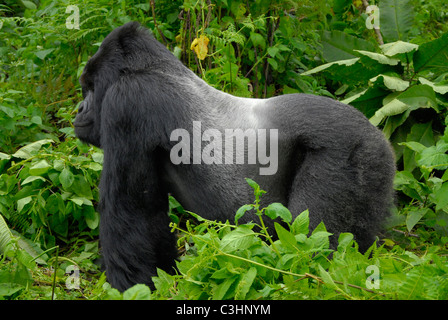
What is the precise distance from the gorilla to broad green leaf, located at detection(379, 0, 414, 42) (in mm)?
2052

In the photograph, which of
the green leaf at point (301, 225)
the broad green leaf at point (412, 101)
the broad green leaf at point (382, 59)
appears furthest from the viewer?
the broad green leaf at point (382, 59)

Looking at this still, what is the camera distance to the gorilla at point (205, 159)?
242 centimetres

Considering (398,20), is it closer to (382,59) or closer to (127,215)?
(382,59)

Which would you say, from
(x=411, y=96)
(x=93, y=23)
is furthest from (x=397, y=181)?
(x=93, y=23)

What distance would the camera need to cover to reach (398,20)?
437 cm

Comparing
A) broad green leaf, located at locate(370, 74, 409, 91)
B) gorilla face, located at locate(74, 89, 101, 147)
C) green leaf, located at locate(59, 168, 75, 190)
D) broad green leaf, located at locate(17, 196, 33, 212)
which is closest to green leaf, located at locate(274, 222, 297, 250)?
gorilla face, located at locate(74, 89, 101, 147)

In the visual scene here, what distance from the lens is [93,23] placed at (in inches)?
162

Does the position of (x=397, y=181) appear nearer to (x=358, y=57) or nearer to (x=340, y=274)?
(x=358, y=57)

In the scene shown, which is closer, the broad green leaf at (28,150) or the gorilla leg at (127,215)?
the gorilla leg at (127,215)


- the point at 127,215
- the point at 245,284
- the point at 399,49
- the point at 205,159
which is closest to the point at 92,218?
the point at 127,215

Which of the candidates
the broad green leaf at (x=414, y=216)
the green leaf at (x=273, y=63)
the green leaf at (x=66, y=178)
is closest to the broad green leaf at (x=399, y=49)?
the green leaf at (x=273, y=63)

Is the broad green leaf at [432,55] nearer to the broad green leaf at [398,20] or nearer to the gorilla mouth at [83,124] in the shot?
the broad green leaf at [398,20]

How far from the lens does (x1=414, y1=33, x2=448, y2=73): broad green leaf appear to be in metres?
3.72

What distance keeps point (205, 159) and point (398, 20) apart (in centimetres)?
251
